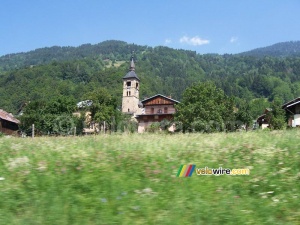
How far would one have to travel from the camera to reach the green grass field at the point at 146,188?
3934mm

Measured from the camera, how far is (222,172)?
565cm

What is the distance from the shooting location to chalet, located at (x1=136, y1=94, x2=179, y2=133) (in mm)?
80787

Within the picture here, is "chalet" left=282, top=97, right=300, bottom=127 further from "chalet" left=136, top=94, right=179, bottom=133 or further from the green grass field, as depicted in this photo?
the green grass field

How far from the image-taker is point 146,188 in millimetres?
4832

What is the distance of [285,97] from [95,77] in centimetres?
10753

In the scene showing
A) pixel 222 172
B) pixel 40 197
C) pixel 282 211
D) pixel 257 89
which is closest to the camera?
pixel 282 211

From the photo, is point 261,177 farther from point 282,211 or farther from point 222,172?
point 282,211

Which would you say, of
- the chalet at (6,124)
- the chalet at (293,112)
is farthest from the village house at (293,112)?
the chalet at (6,124)

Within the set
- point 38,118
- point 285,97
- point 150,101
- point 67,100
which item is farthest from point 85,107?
point 285,97

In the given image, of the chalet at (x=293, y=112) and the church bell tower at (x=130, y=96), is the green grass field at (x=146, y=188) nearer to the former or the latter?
the chalet at (x=293, y=112)

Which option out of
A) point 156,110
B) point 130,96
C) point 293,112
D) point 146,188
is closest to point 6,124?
point 156,110

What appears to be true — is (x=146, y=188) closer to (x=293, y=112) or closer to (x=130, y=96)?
(x=293, y=112)

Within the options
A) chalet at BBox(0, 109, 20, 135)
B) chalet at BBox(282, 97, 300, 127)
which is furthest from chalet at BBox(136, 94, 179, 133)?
chalet at BBox(282, 97, 300, 127)

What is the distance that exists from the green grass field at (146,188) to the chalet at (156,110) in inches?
2912
